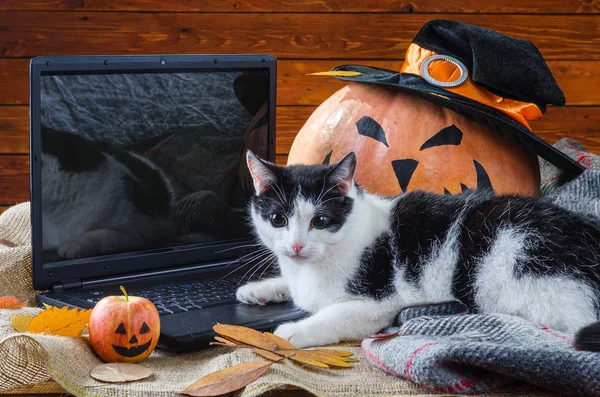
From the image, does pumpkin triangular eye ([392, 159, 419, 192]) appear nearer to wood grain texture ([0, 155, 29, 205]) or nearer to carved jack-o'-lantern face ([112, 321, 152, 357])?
carved jack-o'-lantern face ([112, 321, 152, 357])

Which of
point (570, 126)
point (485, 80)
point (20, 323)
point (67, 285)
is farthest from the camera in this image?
point (570, 126)

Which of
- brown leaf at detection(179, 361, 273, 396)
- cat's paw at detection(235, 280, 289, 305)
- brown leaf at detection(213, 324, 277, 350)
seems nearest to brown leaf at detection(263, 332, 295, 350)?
brown leaf at detection(213, 324, 277, 350)

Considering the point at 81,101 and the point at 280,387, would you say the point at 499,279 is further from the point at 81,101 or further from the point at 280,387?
Result: the point at 81,101

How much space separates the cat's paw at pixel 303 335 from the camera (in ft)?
4.01

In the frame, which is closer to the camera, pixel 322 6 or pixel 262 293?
pixel 262 293

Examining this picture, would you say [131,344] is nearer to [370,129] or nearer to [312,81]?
[370,129]

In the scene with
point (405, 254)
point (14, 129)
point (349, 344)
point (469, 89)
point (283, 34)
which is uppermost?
point (283, 34)

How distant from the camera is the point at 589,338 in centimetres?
107

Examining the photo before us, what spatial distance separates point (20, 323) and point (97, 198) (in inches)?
13.1

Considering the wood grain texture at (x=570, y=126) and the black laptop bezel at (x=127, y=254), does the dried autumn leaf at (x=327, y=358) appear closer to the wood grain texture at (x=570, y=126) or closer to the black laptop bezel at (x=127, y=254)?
the black laptop bezel at (x=127, y=254)

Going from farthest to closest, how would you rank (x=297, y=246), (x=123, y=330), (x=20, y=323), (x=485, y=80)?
(x=485, y=80)
(x=297, y=246)
(x=20, y=323)
(x=123, y=330)

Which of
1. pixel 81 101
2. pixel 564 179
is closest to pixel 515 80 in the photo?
pixel 564 179

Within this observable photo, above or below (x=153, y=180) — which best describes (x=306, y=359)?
below

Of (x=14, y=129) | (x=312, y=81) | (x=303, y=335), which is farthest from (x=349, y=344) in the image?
(x=14, y=129)
